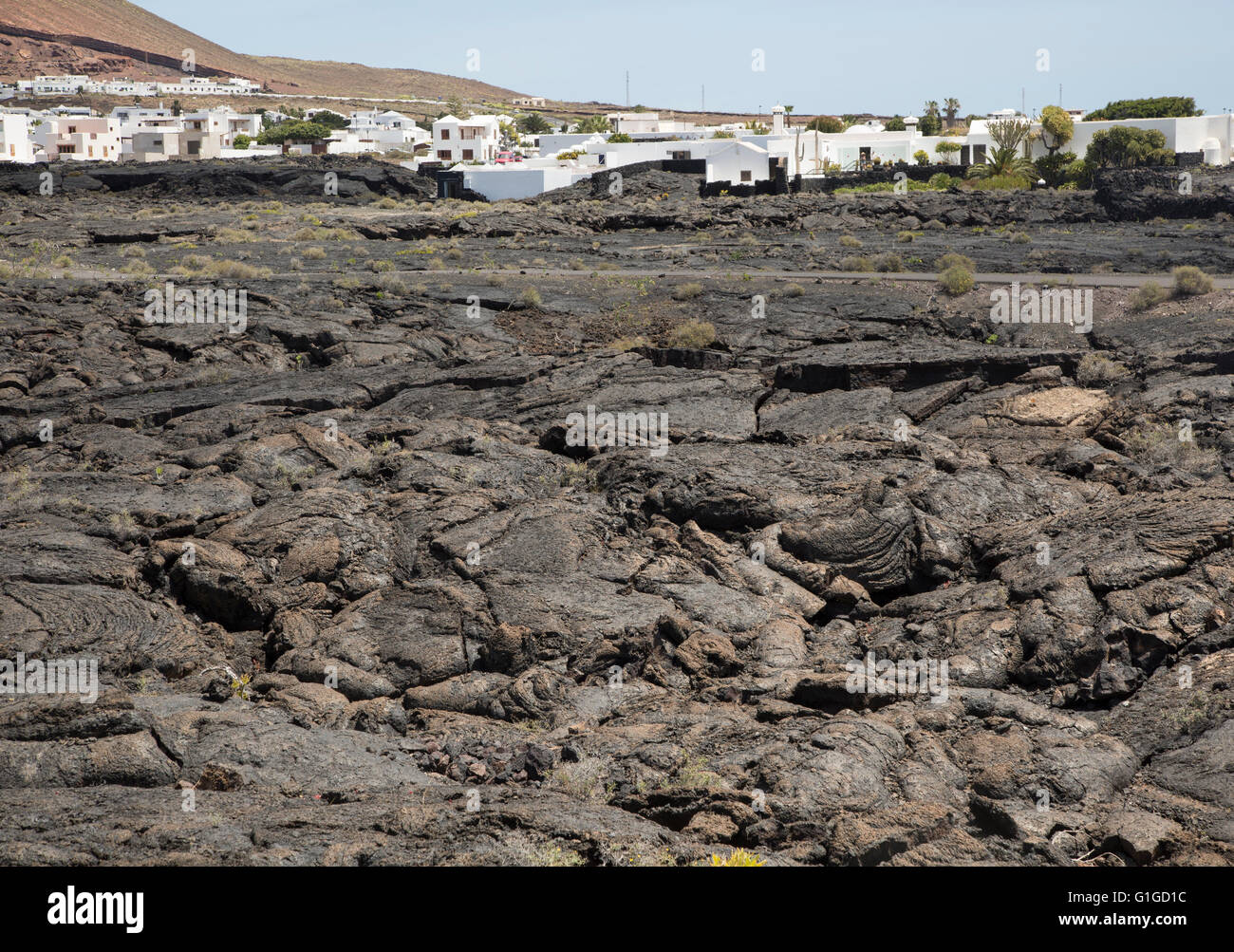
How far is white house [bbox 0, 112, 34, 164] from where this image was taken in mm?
96938

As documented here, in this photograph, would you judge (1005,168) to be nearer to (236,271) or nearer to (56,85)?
(236,271)

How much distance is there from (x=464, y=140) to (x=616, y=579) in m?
100

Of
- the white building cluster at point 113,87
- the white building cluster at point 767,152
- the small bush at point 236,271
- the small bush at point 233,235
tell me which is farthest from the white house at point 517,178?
the white building cluster at point 113,87

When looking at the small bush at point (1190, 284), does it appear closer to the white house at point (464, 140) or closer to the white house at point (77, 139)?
the white house at point (464, 140)

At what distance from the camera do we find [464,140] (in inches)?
4186

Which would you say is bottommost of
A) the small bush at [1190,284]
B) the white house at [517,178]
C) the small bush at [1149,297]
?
the small bush at [1149,297]

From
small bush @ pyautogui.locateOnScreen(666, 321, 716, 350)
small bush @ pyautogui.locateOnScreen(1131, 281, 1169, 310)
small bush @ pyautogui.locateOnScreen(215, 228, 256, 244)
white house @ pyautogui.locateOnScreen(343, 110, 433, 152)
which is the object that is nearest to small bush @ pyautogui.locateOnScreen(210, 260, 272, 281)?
small bush @ pyautogui.locateOnScreen(215, 228, 256, 244)

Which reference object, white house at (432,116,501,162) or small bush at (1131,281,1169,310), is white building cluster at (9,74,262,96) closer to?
white house at (432,116,501,162)

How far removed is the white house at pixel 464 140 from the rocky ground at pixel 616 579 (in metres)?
78.6

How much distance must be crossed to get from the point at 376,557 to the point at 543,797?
6562 mm

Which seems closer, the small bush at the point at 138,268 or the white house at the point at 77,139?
the small bush at the point at 138,268

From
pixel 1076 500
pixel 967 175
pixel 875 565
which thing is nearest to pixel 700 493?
pixel 875 565

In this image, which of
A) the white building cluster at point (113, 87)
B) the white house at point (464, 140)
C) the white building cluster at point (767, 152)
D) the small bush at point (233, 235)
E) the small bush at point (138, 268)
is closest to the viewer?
the small bush at point (138, 268)

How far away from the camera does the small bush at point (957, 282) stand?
96.7 feet
